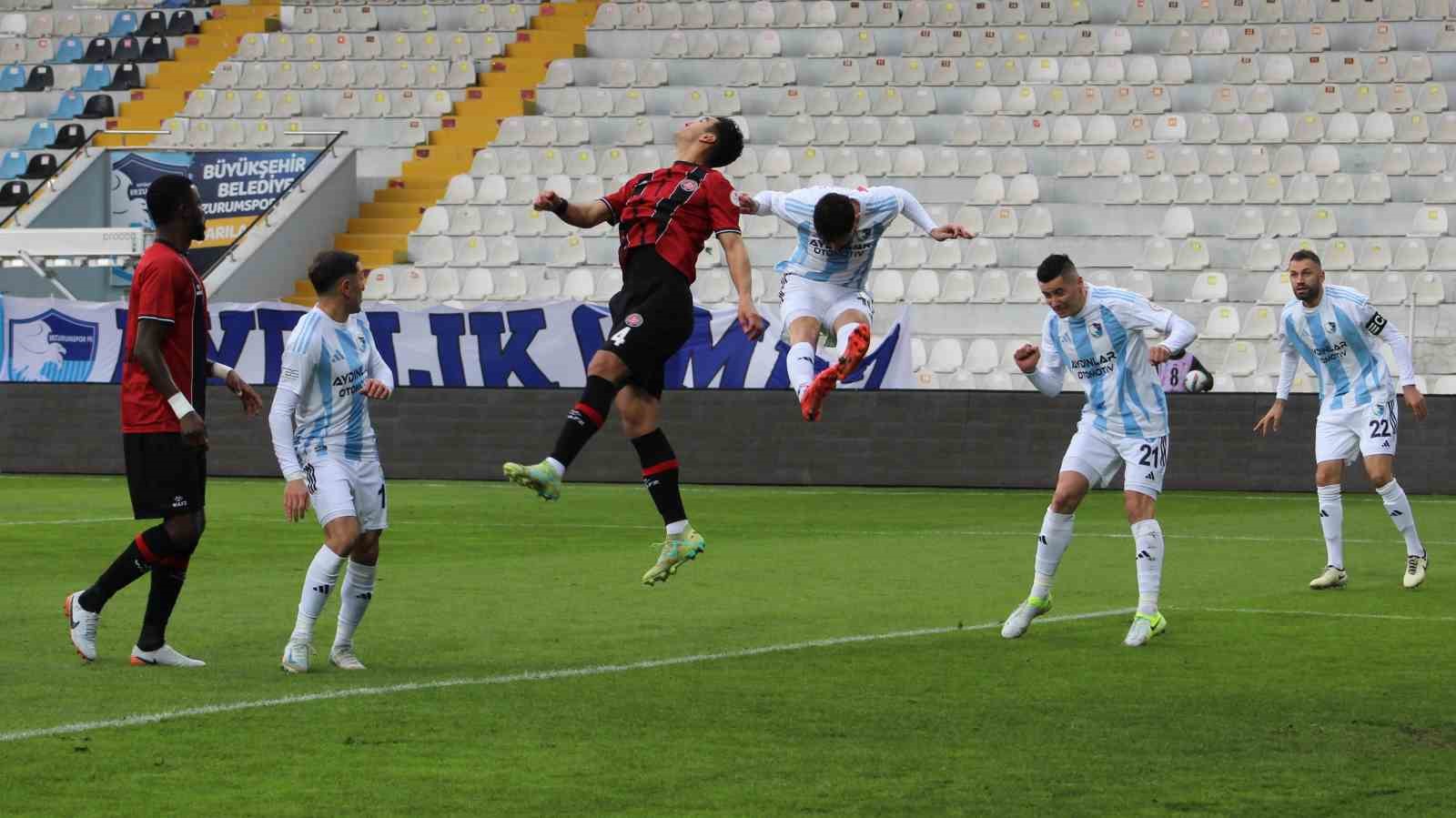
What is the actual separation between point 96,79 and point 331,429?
28.9 meters

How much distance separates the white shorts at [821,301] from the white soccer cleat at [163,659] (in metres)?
3.85

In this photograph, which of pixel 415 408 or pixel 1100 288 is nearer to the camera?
pixel 1100 288

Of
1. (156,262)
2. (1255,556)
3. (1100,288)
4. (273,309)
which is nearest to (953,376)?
(273,309)

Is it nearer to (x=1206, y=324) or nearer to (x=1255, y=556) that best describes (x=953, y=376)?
(x=1206, y=324)

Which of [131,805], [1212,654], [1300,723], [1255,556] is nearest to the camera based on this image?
[131,805]

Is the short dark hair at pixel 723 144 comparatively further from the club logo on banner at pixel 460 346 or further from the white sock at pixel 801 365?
the club logo on banner at pixel 460 346

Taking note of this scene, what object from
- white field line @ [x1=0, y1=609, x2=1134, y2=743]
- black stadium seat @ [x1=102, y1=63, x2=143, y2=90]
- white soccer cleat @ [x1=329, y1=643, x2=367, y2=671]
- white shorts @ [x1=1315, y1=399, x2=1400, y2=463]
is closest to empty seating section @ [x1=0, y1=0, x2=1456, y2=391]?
black stadium seat @ [x1=102, y1=63, x2=143, y2=90]

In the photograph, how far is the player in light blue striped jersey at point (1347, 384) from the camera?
13.3 metres

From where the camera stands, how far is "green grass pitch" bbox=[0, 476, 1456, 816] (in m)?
6.18

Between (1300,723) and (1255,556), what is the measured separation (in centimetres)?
777

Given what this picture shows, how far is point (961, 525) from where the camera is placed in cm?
1797

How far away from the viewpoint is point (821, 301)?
36.6ft

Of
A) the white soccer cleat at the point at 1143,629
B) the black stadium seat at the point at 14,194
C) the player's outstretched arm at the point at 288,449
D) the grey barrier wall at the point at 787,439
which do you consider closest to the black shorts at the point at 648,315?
the player's outstretched arm at the point at 288,449

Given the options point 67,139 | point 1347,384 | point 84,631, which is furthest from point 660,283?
point 67,139
